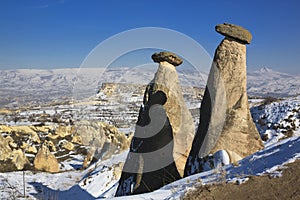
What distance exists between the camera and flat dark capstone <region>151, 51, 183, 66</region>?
8133 mm

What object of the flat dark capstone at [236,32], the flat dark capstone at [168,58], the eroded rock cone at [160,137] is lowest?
the eroded rock cone at [160,137]

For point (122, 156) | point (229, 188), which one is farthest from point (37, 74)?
point (229, 188)

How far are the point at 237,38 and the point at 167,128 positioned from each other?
2.68m

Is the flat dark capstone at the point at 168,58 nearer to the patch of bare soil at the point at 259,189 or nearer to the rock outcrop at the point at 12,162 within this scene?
the patch of bare soil at the point at 259,189

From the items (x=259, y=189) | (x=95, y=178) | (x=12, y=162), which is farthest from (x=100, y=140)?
(x=259, y=189)

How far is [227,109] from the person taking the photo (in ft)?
20.4

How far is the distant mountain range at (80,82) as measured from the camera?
28.2 feet

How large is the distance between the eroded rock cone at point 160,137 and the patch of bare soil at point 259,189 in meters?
3.58

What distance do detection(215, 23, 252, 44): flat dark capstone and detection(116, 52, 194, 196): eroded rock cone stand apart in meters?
1.97

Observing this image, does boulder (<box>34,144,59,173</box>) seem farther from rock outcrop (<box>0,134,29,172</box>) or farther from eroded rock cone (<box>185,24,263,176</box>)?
eroded rock cone (<box>185,24,263,176</box>)

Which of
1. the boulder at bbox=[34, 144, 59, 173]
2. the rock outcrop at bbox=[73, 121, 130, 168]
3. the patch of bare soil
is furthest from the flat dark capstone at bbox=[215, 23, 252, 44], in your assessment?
the boulder at bbox=[34, 144, 59, 173]

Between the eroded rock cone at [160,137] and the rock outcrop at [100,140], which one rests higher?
the eroded rock cone at [160,137]

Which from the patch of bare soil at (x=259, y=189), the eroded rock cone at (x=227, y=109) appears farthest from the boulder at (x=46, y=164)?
the patch of bare soil at (x=259, y=189)

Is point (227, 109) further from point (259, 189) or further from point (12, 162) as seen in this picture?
point (12, 162)
